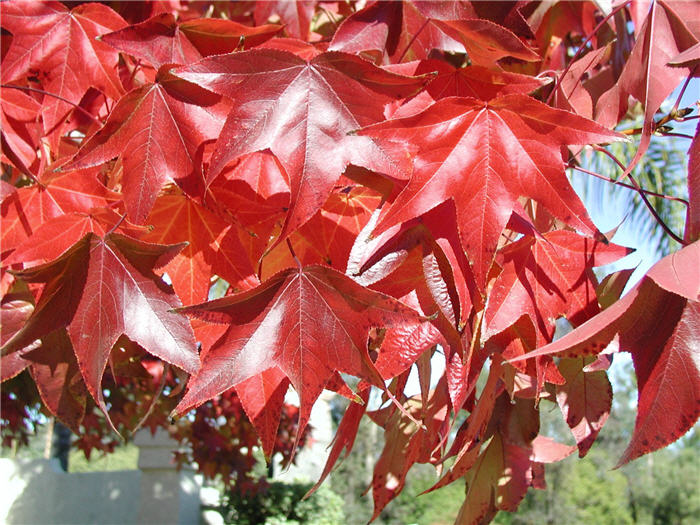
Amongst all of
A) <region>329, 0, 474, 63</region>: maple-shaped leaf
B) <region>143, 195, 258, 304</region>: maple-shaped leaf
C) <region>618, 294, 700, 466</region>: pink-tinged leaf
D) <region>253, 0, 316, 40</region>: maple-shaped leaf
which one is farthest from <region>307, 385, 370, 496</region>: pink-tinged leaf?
<region>253, 0, 316, 40</region>: maple-shaped leaf

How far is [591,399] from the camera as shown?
32.4 inches

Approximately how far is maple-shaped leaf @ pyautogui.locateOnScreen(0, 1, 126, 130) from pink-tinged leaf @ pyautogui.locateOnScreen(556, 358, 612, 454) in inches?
29.6

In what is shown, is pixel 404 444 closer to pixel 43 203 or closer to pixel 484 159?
pixel 484 159

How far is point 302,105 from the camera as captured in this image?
654mm

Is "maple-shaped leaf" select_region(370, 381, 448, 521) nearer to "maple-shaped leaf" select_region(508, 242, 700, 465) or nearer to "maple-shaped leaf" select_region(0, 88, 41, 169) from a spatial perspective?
"maple-shaped leaf" select_region(508, 242, 700, 465)

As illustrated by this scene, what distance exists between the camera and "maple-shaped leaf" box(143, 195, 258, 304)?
0.73 m

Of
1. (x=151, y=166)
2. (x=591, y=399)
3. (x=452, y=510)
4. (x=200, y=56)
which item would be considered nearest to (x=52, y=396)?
(x=151, y=166)

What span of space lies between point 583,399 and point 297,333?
0.41 metres

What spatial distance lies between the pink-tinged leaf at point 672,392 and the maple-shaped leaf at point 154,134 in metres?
0.51

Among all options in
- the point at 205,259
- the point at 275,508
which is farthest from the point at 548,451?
the point at 275,508

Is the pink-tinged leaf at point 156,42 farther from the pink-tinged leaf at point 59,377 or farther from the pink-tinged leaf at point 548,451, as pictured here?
the pink-tinged leaf at point 548,451

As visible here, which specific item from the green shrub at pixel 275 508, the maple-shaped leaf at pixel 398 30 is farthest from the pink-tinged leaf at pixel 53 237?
the green shrub at pixel 275 508

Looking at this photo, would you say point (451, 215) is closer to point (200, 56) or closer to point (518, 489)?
point (200, 56)

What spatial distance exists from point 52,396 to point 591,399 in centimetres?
70
